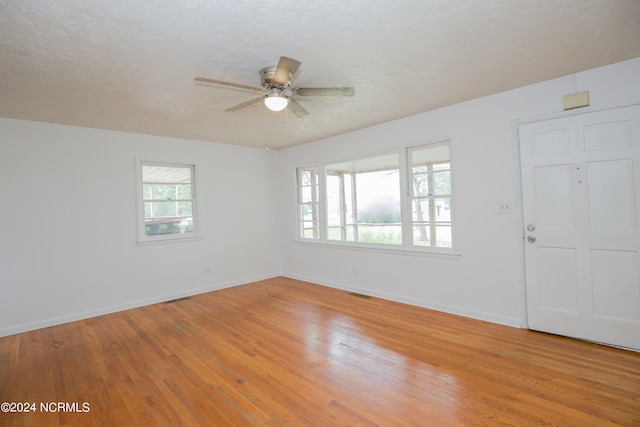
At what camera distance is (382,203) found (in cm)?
661

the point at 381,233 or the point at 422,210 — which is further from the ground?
the point at 422,210

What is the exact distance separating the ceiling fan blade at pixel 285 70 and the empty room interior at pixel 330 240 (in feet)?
0.05

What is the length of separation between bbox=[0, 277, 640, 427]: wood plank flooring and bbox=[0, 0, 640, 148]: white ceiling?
256 centimetres

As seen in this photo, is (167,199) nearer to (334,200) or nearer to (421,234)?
(334,200)

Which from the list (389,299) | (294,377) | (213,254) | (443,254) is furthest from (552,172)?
(213,254)

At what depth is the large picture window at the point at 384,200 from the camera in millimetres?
4195

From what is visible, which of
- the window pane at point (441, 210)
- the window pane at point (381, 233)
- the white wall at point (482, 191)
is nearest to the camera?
the white wall at point (482, 191)

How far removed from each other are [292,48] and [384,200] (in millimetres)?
4667

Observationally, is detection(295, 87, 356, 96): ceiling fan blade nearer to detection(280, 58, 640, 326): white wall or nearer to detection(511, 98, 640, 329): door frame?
detection(280, 58, 640, 326): white wall

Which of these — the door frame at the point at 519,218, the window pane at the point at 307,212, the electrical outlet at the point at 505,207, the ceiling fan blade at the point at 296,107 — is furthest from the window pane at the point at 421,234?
the ceiling fan blade at the point at 296,107

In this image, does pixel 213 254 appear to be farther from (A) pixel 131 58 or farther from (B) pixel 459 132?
(B) pixel 459 132

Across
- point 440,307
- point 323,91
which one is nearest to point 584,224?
point 440,307

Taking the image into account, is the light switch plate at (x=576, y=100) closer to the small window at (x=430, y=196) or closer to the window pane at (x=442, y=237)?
the small window at (x=430, y=196)

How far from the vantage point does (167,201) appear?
16.1ft
